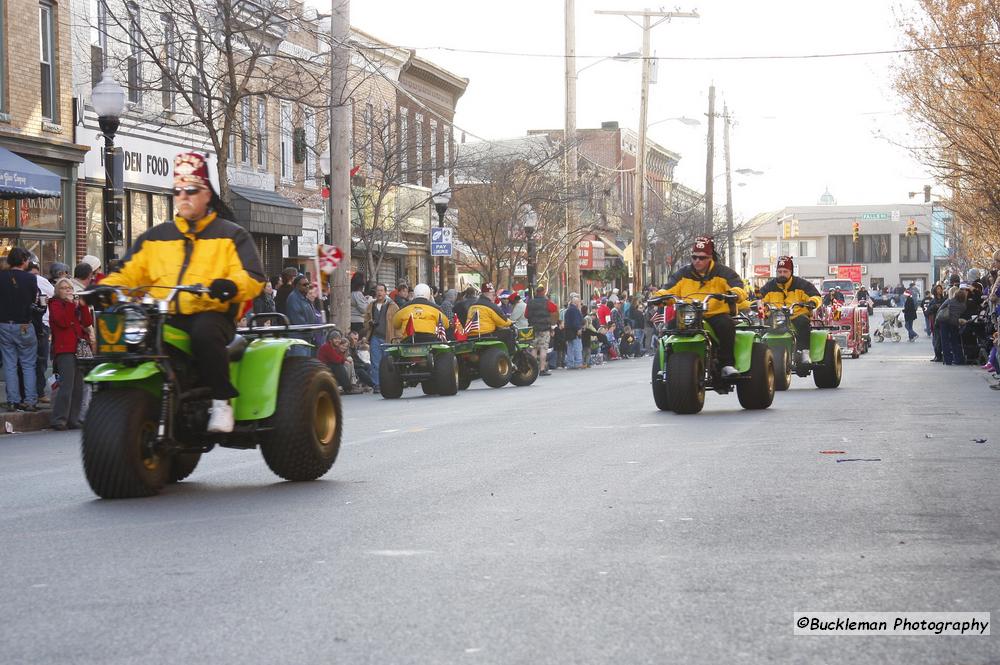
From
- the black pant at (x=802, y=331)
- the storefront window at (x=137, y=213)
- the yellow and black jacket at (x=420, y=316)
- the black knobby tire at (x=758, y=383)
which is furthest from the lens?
the storefront window at (x=137, y=213)

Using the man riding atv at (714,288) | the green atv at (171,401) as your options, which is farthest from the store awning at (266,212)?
the green atv at (171,401)

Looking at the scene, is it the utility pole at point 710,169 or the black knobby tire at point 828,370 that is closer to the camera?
the black knobby tire at point 828,370

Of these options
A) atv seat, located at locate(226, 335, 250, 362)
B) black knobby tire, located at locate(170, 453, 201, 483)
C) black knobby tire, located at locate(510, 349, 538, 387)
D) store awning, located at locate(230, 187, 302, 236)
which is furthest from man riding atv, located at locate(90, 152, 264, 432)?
store awning, located at locate(230, 187, 302, 236)

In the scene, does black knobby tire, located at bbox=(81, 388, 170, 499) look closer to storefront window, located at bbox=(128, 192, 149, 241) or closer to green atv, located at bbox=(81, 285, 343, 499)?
green atv, located at bbox=(81, 285, 343, 499)

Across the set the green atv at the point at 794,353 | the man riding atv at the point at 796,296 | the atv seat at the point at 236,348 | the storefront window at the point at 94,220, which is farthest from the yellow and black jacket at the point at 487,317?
the atv seat at the point at 236,348

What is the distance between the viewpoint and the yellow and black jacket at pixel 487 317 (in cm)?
2573

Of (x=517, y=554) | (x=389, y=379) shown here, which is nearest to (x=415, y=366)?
(x=389, y=379)

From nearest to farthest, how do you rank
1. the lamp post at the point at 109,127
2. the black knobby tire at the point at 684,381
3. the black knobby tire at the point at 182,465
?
1. the black knobby tire at the point at 182,465
2. the black knobby tire at the point at 684,381
3. the lamp post at the point at 109,127

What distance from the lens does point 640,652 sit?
5.30 metres

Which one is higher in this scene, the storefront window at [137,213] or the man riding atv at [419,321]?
the storefront window at [137,213]

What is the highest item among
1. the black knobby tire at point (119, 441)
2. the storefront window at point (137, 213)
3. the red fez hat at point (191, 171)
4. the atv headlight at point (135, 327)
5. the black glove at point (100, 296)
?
the storefront window at point (137, 213)

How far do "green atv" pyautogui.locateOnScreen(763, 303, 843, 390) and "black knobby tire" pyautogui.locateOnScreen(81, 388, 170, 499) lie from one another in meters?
13.0

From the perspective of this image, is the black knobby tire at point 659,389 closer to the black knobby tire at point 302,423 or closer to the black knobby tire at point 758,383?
A: the black knobby tire at point 758,383

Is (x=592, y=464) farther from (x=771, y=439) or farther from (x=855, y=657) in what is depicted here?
(x=855, y=657)
